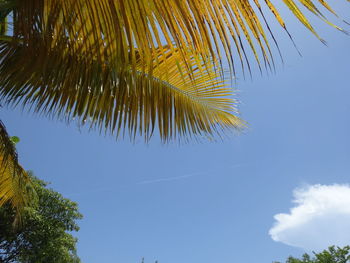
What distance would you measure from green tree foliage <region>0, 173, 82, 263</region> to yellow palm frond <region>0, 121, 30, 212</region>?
476 inches

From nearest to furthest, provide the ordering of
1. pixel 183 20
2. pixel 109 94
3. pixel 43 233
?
pixel 183 20, pixel 109 94, pixel 43 233

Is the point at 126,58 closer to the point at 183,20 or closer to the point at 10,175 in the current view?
the point at 183,20

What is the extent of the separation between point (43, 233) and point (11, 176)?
44.5 feet

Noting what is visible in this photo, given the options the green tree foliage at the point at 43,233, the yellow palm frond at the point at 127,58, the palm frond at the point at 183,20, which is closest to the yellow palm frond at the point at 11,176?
the yellow palm frond at the point at 127,58

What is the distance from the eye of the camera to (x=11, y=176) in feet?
14.8

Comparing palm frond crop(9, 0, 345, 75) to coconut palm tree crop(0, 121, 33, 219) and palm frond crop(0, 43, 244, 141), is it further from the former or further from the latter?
coconut palm tree crop(0, 121, 33, 219)

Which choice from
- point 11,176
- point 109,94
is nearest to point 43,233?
point 11,176

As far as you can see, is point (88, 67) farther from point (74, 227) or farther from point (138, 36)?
point (74, 227)

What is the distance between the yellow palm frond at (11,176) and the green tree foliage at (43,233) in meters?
12.1

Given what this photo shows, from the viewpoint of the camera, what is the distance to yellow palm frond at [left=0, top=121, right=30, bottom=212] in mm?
3936

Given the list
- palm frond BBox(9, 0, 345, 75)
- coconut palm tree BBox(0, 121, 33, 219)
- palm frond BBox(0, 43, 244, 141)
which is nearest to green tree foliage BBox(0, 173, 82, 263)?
coconut palm tree BBox(0, 121, 33, 219)

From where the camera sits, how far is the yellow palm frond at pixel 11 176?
394 centimetres

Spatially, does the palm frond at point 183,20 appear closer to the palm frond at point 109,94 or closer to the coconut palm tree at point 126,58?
the coconut palm tree at point 126,58

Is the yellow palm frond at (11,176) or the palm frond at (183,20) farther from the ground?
the yellow palm frond at (11,176)
